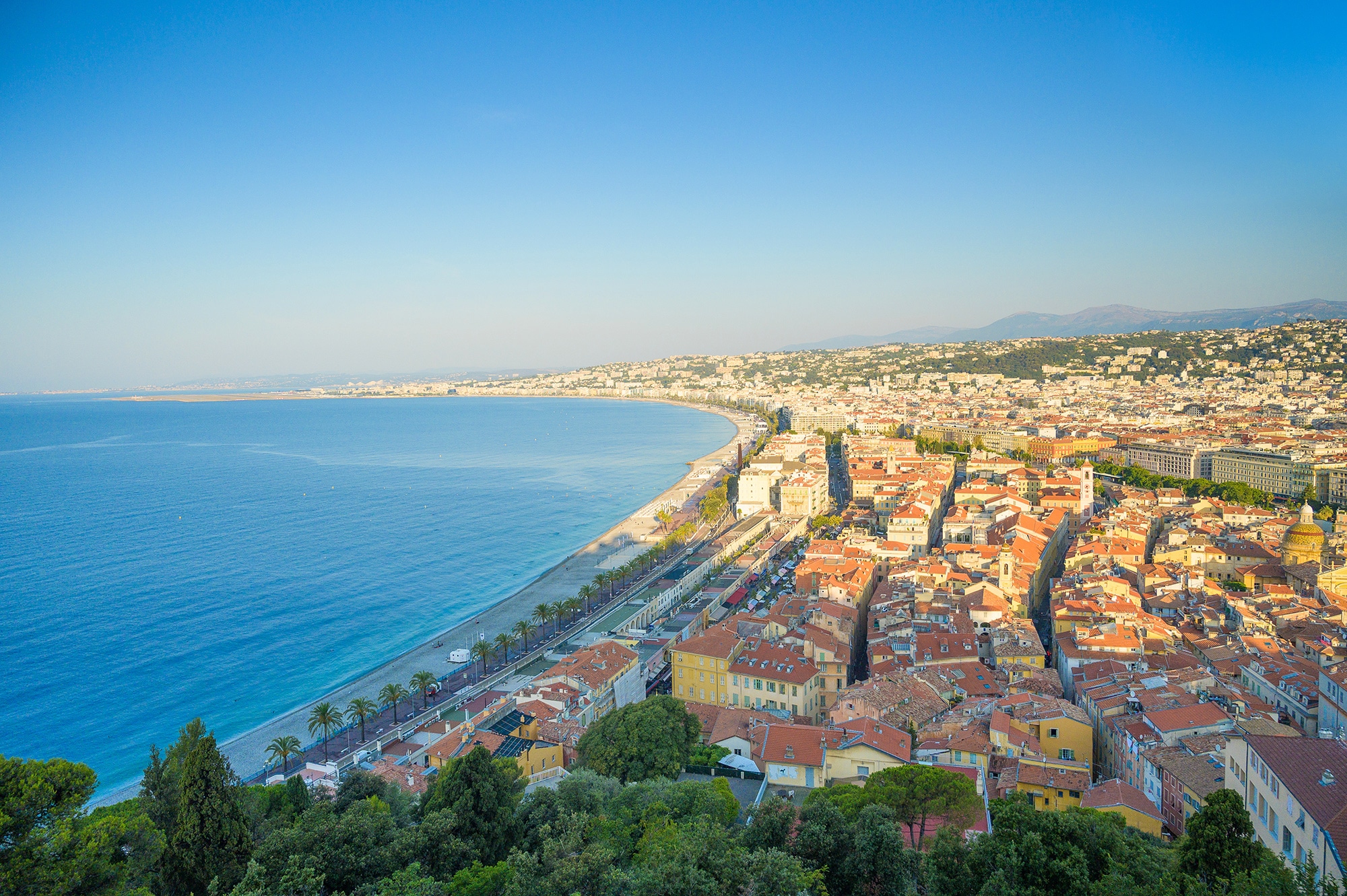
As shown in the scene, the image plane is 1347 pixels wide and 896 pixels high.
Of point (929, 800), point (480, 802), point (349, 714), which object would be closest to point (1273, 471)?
point (929, 800)

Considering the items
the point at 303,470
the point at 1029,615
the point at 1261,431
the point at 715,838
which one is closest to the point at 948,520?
the point at 1029,615

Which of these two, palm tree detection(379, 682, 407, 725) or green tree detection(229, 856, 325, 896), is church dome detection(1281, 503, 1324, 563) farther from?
green tree detection(229, 856, 325, 896)

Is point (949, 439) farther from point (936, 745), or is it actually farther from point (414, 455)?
point (936, 745)

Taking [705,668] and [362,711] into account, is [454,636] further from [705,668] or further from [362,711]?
[705,668]

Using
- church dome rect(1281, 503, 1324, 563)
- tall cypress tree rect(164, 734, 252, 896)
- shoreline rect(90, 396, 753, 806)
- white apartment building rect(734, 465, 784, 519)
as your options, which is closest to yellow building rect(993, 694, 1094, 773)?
tall cypress tree rect(164, 734, 252, 896)

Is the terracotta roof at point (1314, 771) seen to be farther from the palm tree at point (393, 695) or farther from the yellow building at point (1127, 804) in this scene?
the palm tree at point (393, 695)

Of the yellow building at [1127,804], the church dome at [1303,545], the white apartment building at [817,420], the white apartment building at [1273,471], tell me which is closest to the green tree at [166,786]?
the yellow building at [1127,804]
